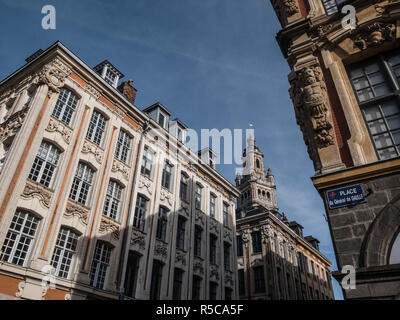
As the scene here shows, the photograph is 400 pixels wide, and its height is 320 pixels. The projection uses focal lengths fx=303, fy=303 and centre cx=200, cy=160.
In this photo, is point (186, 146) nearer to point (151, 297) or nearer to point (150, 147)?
point (150, 147)

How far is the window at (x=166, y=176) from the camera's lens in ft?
69.7

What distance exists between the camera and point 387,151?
7.48 metres

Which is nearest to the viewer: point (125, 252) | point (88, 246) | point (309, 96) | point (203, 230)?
point (309, 96)

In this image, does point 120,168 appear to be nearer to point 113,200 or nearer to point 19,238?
point 113,200

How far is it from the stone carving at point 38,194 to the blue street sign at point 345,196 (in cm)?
1174

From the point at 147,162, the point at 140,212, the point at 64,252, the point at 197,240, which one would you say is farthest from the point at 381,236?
the point at 197,240

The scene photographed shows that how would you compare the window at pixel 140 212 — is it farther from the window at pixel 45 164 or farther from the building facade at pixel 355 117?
the building facade at pixel 355 117

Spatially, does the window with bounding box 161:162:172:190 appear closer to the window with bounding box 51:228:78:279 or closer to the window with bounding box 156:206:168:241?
the window with bounding box 156:206:168:241

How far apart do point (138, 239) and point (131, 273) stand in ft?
5.99

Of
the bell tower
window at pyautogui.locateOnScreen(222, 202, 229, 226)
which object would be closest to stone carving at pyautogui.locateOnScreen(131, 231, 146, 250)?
window at pyautogui.locateOnScreen(222, 202, 229, 226)
